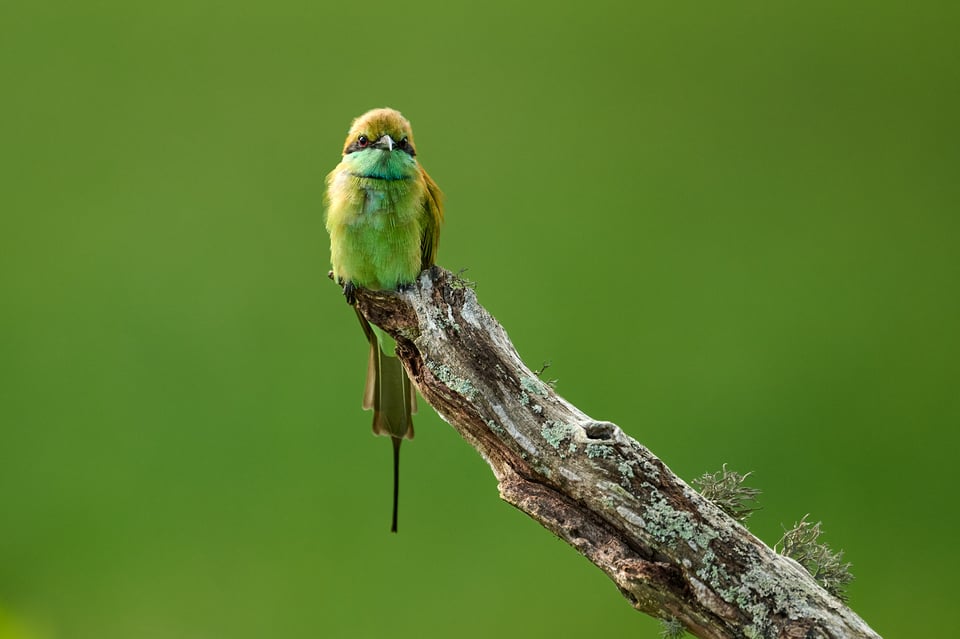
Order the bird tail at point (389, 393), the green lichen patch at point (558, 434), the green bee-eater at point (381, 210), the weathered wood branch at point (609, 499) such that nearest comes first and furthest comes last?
the weathered wood branch at point (609, 499), the green lichen patch at point (558, 434), the green bee-eater at point (381, 210), the bird tail at point (389, 393)

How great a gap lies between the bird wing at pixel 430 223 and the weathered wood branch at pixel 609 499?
14 centimetres

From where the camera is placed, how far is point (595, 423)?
155 centimetres

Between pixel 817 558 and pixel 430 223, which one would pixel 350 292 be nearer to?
pixel 430 223

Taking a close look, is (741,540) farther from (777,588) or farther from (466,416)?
(466,416)

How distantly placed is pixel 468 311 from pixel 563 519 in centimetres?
40

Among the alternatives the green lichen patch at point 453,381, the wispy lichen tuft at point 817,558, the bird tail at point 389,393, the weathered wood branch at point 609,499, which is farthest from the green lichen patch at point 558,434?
the bird tail at point 389,393

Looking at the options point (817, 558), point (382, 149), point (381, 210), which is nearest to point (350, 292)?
point (381, 210)

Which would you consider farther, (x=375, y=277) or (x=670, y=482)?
(x=375, y=277)

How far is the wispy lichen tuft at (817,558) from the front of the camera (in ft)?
5.15

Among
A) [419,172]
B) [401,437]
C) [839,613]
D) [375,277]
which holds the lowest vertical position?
[839,613]

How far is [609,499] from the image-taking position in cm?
150

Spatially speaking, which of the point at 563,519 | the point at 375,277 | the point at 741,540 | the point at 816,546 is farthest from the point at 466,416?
the point at 816,546

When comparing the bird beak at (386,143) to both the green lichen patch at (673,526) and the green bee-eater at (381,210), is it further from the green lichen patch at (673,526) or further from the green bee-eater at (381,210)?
the green lichen patch at (673,526)

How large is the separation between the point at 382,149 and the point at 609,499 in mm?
808
